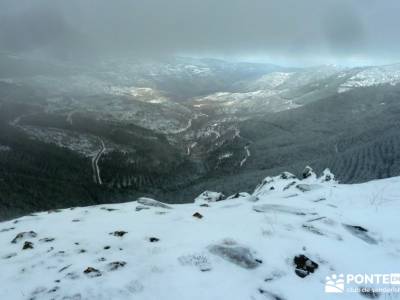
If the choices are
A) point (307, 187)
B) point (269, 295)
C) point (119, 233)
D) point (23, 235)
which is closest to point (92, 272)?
point (119, 233)

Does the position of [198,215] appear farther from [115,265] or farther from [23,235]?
[23,235]

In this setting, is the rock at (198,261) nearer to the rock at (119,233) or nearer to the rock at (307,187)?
the rock at (119,233)

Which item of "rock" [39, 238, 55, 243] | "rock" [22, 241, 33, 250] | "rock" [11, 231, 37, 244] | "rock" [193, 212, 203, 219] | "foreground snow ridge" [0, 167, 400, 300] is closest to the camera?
"foreground snow ridge" [0, 167, 400, 300]

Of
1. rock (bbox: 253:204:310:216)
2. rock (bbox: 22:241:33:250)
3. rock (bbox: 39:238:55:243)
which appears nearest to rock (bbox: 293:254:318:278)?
rock (bbox: 253:204:310:216)

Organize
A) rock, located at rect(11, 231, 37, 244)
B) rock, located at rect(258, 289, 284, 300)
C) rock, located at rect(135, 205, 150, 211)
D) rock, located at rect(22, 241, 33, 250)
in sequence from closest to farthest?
rock, located at rect(258, 289, 284, 300) < rock, located at rect(22, 241, 33, 250) < rock, located at rect(11, 231, 37, 244) < rock, located at rect(135, 205, 150, 211)

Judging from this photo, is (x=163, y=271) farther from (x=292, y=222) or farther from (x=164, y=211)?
(x=164, y=211)

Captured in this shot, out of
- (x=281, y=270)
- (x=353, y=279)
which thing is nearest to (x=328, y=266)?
(x=353, y=279)

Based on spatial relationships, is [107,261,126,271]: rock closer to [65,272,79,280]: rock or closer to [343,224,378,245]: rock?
[65,272,79,280]: rock

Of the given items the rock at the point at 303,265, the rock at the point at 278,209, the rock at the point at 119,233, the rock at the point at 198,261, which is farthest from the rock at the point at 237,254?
the rock at the point at 278,209
